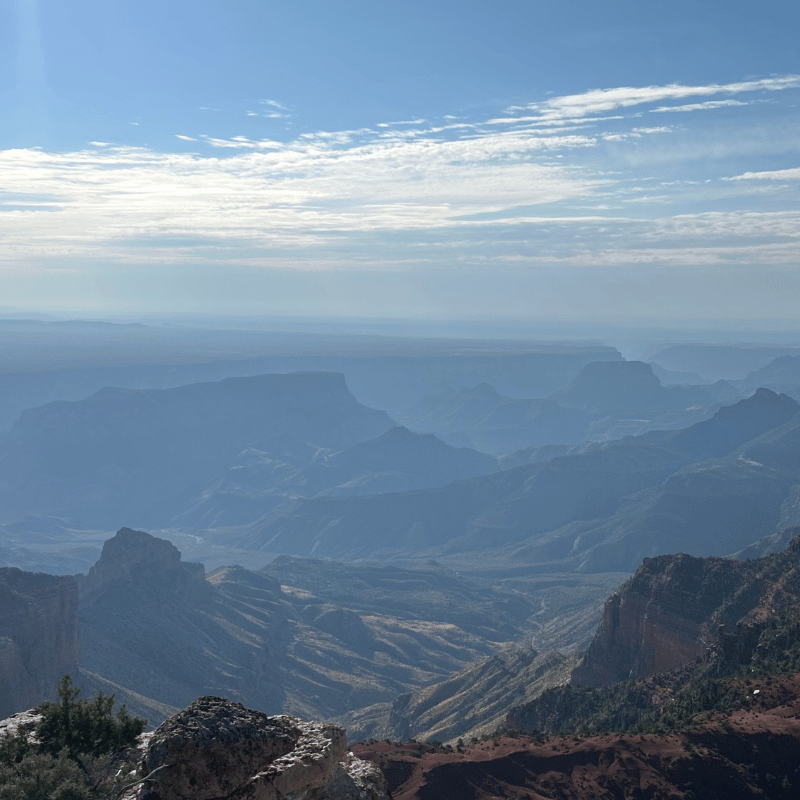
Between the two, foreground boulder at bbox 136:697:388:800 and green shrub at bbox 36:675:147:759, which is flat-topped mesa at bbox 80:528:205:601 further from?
foreground boulder at bbox 136:697:388:800

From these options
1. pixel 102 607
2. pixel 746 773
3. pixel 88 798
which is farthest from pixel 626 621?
pixel 102 607

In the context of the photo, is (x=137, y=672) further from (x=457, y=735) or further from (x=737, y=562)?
(x=737, y=562)

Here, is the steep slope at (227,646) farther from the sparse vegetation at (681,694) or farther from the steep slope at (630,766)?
the steep slope at (630,766)

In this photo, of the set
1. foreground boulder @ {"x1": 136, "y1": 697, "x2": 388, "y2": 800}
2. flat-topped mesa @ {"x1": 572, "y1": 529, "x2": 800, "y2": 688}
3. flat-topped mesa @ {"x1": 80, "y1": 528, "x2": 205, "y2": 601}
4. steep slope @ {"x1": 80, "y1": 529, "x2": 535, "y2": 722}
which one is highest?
foreground boulder @ {"x1": 136, "y1": 697, "x2": 388, "y2": 800}

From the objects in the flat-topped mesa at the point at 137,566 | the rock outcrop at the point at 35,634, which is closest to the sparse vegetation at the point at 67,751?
the rock outcrop at the point at 35,634

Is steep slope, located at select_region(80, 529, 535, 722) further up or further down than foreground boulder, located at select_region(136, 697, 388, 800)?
further down

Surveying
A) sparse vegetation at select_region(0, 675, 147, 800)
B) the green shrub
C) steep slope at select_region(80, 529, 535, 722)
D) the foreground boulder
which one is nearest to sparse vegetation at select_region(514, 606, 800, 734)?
the green shrub

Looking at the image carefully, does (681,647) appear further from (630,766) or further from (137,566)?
(137,566)
